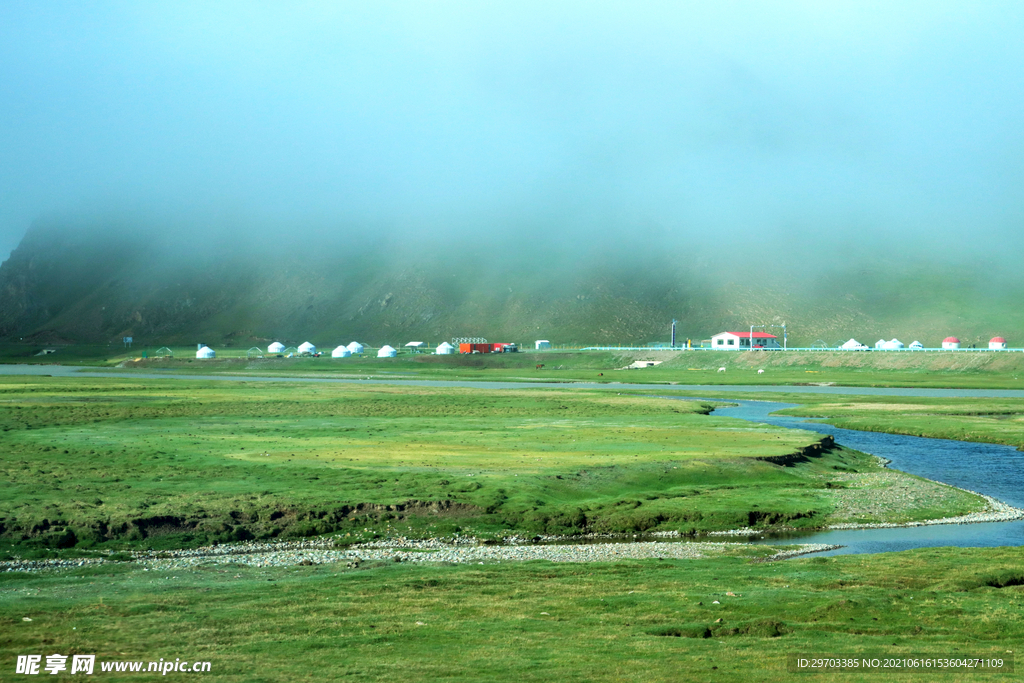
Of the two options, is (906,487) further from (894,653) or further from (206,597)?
(206,597)

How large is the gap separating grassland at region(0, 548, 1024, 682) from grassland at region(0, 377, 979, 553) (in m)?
6.88

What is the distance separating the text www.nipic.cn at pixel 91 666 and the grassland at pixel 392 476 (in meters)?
13.4

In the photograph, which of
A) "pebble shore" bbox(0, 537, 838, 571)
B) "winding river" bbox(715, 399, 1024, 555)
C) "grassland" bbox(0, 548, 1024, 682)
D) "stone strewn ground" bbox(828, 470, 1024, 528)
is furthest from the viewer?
"stone strewn ground" bbox(828, 470, 1024, 528)

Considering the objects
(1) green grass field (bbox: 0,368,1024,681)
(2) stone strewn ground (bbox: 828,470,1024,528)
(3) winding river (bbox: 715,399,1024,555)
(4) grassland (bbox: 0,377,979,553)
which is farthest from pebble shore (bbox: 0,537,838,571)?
(2) stone strewn ground (bbox: 828,470,1024,528)

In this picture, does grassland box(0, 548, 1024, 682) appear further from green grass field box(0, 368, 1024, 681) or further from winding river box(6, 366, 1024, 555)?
winding river box(6, 366, 1024, 555)

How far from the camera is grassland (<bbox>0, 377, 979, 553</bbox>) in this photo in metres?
34.8

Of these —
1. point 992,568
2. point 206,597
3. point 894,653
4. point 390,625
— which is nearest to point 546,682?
point 390,625

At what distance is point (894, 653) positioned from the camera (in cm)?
1973

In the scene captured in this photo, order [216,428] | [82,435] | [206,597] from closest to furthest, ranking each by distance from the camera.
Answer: [206,597] → [82,435] → [216,428]

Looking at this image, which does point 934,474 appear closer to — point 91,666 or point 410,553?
point 410,553

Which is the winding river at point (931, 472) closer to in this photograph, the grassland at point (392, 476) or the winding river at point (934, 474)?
the winding river at point (934, 474)

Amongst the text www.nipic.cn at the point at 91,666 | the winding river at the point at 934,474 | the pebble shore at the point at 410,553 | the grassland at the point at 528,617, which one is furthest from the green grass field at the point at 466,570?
the winding river at the point at 934,474

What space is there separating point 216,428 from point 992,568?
182 ft

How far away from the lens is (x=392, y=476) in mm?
Answer: 43125
